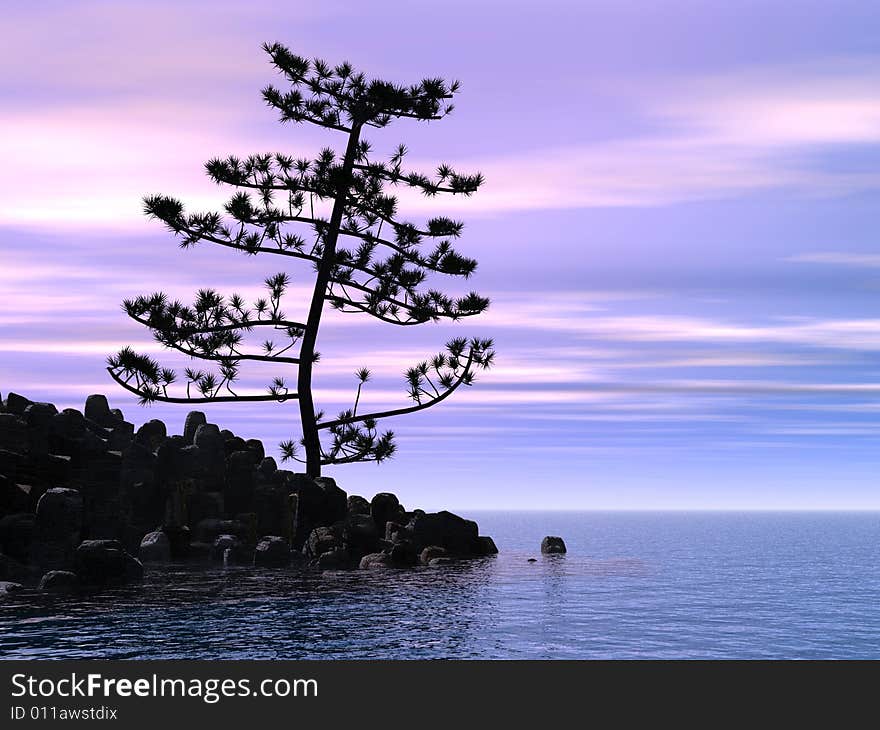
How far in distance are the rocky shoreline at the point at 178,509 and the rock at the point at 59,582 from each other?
1.72 meters

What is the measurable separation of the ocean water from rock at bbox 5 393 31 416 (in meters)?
10.4

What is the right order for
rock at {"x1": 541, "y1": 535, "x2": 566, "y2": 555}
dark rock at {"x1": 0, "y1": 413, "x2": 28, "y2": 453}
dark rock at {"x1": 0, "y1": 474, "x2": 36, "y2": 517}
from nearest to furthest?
dark rock at {"x1": 0, "y1": 474, "x2": 36, "y2": 517} < dark rock at {"x1": 0, "y1": 413, "x2": 28, "y2": 453} < rock at {"x1": 541, "y1": 535, "x2": 566, "y2": 555}

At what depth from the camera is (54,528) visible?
1168 inches

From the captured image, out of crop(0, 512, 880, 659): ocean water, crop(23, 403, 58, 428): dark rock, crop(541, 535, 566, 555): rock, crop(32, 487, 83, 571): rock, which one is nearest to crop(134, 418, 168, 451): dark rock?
crop(23, 403, 58, 428): dark rock

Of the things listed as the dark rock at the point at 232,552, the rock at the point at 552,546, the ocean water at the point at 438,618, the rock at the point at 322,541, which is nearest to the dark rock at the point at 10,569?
the ocean water at the point at 438,618

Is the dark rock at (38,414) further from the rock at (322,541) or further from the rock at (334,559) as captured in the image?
the rock at (334,559)

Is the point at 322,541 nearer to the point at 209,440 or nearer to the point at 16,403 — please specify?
the point at 209,440

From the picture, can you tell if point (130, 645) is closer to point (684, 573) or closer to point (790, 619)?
point (790, 619)

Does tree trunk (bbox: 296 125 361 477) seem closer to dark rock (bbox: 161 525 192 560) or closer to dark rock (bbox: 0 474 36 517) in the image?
dark rock (bbox: 161 525 192 560)

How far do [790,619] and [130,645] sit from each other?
54.5ft

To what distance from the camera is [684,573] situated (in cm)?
4047

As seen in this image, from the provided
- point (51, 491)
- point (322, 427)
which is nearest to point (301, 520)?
point (322, 427)

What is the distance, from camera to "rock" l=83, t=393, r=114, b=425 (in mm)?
40469

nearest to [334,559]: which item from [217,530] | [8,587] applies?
[217,530]
